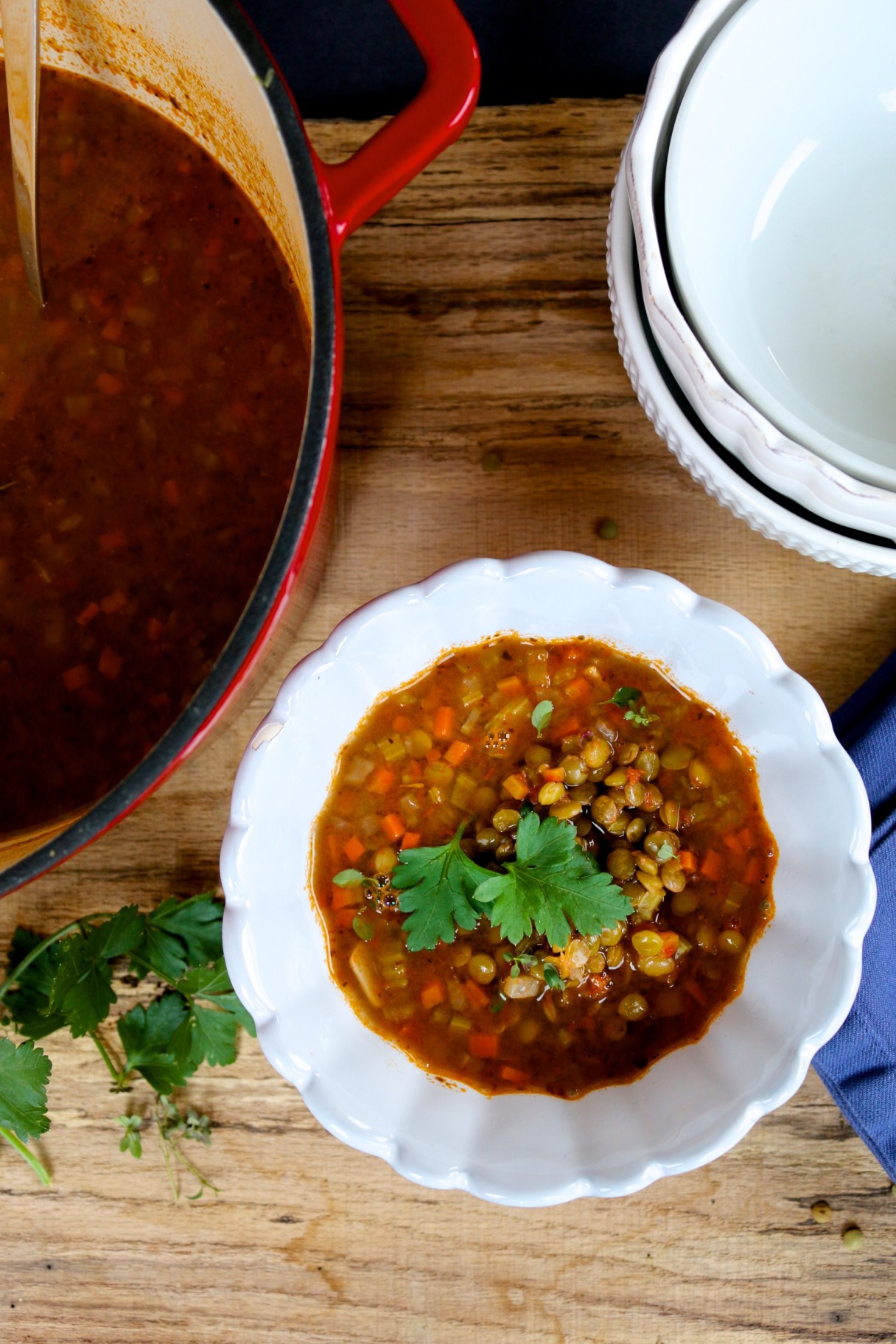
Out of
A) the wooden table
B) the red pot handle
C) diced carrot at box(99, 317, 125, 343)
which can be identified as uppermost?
the red pot handle

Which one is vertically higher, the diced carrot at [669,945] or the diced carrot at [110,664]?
the diced carrot at [110,664]

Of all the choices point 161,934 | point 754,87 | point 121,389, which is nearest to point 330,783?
point 161,934

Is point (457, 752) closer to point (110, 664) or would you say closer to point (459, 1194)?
point (110, 664)

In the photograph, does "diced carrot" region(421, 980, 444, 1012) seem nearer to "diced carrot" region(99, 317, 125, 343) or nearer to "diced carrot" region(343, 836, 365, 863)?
"diced carrot" region(343, 836, 365, 863)

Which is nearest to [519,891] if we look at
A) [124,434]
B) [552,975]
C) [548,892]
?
[548,892]

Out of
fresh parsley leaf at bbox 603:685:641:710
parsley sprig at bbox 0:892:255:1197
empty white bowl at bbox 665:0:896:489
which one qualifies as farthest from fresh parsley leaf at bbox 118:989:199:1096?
empty white bowl at bbox 665:0:896:489

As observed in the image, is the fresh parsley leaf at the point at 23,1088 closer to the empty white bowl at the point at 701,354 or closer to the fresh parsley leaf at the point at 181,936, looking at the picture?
the fresh parsley leaf at the point at 181,936

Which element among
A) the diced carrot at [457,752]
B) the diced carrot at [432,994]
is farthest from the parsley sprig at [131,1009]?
the diced carrot at [457,752]
